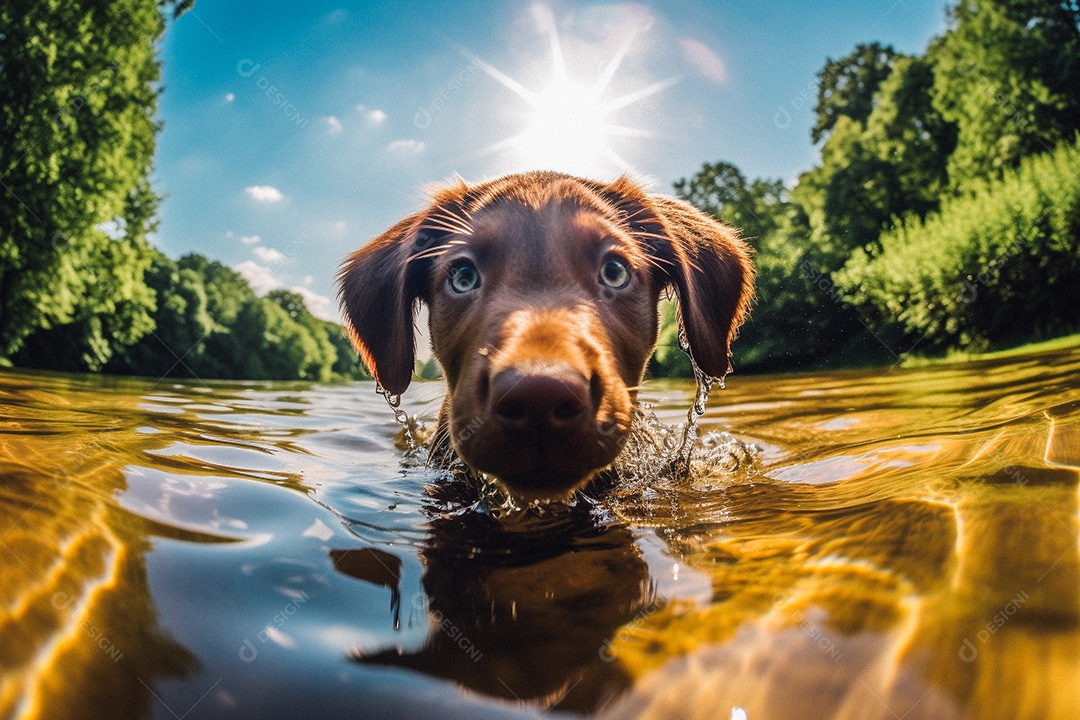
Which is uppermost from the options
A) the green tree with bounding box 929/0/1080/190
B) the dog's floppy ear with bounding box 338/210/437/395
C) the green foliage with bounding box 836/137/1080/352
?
the green tree with bounding box 929/0/1080/190

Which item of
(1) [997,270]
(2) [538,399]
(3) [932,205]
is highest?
(3) [932,205]

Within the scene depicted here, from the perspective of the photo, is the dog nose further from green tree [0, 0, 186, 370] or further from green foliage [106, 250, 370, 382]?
green foliage [106, 250, 370, 382]

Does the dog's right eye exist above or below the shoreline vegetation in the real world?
below

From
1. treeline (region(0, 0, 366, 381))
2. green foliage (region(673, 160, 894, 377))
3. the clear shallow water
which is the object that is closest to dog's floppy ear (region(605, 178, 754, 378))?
the clear shallow water

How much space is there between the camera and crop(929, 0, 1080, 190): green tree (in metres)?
24.4

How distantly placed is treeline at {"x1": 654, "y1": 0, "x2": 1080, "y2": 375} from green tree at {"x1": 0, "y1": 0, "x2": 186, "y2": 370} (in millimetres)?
17793

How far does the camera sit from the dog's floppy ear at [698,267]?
3812 mm

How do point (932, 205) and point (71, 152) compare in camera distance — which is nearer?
point (71, 152)

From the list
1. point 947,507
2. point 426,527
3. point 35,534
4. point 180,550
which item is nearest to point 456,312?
point 426,527

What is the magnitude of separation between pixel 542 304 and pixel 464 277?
79 cm

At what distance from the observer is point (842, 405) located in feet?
22.2

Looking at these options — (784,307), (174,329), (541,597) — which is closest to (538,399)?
(541,597)

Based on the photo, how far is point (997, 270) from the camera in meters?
17.0

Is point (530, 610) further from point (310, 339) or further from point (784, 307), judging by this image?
point (310, 339)
